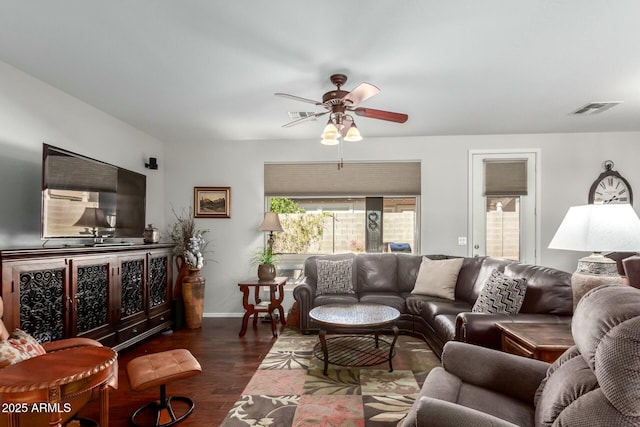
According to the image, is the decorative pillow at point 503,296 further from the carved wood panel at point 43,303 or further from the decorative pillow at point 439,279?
the carved wood panel at point 43,303

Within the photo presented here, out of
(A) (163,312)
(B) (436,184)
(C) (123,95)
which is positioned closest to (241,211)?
(A) (163,312)

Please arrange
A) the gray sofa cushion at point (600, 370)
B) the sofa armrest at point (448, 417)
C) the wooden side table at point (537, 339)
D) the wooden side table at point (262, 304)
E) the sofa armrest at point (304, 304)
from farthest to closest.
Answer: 1. the wooden side table at point (262, 304)
2. the sofa armrest at point (304, 304)
3. the wooden side table at point (537, 339)
4. the sofa armrest at point (448, 417)
5. the gray sofa cushion at point (600, 370)

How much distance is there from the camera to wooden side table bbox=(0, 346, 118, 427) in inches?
54.7

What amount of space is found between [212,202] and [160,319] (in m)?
1.74

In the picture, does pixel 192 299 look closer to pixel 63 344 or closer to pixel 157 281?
pixel 157 281

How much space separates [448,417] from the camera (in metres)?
1.17

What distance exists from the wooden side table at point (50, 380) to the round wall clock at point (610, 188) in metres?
5.71

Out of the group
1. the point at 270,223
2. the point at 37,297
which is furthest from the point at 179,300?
the point at 37,297

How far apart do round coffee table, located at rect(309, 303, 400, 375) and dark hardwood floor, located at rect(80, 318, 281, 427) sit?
707 mm

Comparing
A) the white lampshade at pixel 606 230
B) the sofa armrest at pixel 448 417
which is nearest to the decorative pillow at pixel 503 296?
the white lampshade at pixel 606 230

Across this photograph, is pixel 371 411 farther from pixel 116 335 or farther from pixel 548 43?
pixel 548 43

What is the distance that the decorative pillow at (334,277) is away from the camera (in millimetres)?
4273

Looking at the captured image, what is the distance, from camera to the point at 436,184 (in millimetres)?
4867

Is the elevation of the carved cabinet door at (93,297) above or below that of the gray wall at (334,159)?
below
